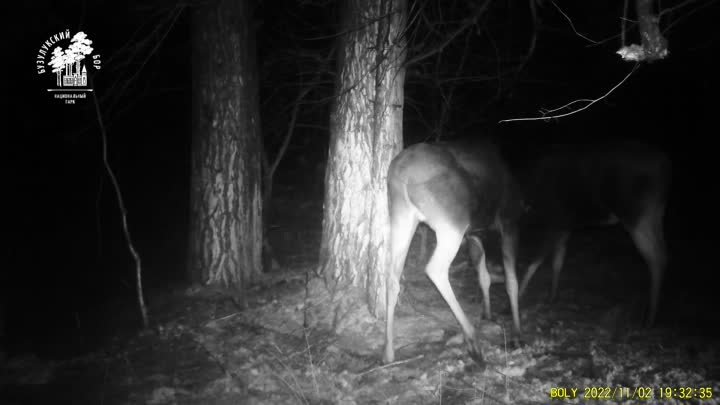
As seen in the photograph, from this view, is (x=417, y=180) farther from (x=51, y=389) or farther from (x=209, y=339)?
(x=51, y=389)

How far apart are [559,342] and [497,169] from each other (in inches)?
70.2

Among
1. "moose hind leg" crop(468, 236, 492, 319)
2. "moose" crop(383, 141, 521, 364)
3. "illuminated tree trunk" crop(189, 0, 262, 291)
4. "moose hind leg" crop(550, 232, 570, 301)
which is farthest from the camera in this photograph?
"illuminated tree trunk" crop(189, 0, 262, 291)

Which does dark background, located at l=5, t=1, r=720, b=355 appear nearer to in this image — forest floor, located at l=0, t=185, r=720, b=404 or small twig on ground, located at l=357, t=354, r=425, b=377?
forest floor, located at l=0, t=185, r=720, b=404

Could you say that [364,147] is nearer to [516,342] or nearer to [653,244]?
[516,342]

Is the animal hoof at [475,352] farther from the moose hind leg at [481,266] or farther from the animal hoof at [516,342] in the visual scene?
the moose hind leg at [481,266]

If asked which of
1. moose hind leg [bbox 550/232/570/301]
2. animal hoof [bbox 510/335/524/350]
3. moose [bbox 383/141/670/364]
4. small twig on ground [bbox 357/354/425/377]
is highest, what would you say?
moose [bbox 383/141/670/364]

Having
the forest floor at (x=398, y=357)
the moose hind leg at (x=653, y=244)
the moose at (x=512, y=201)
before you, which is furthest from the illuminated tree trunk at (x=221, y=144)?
the moose hind leg at (x=653, y=244)

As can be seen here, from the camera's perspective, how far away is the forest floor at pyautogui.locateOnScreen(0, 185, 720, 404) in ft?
12.9

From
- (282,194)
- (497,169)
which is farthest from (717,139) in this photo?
(282,194)

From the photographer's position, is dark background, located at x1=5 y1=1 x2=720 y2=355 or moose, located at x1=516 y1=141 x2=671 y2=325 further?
dark background, located at x1=5 y1=1 x2=720 y2=355

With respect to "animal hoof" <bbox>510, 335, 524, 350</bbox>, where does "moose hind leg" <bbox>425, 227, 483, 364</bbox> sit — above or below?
above

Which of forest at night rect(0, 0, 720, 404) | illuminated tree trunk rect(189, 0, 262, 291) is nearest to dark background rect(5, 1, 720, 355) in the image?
forest at night rect(0, 0, 720, 404)
